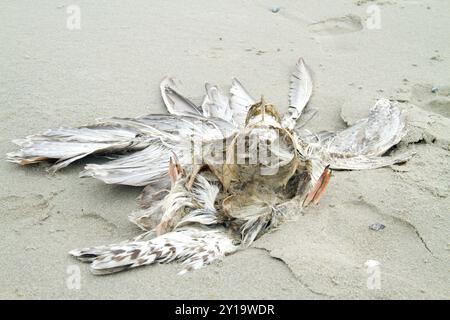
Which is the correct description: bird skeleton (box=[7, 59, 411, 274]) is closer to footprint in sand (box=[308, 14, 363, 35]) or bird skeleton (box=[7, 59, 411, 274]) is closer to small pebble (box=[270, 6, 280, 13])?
footprint in sand (box=[308, 14, 363, 35])

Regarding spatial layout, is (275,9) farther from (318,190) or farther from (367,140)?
(318,190)

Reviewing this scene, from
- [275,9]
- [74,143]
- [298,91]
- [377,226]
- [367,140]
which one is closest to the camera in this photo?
[377,226]

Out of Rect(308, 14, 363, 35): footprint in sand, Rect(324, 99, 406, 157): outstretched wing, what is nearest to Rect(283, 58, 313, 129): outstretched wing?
Rect(324, 99, 406, 157): outstretched wing

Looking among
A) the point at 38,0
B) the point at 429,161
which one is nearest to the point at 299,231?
the point at 429,161

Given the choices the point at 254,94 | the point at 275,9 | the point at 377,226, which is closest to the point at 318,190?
the point at 377,226

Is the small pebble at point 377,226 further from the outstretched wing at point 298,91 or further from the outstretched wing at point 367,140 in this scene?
the outstretched wing at point 298,91

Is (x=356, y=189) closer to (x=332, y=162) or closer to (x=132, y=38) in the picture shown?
(x=332, y=162)

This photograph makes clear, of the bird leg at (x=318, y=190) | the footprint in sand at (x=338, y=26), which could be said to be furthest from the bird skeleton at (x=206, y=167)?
the footprint in sand at (x=338, y=26)
